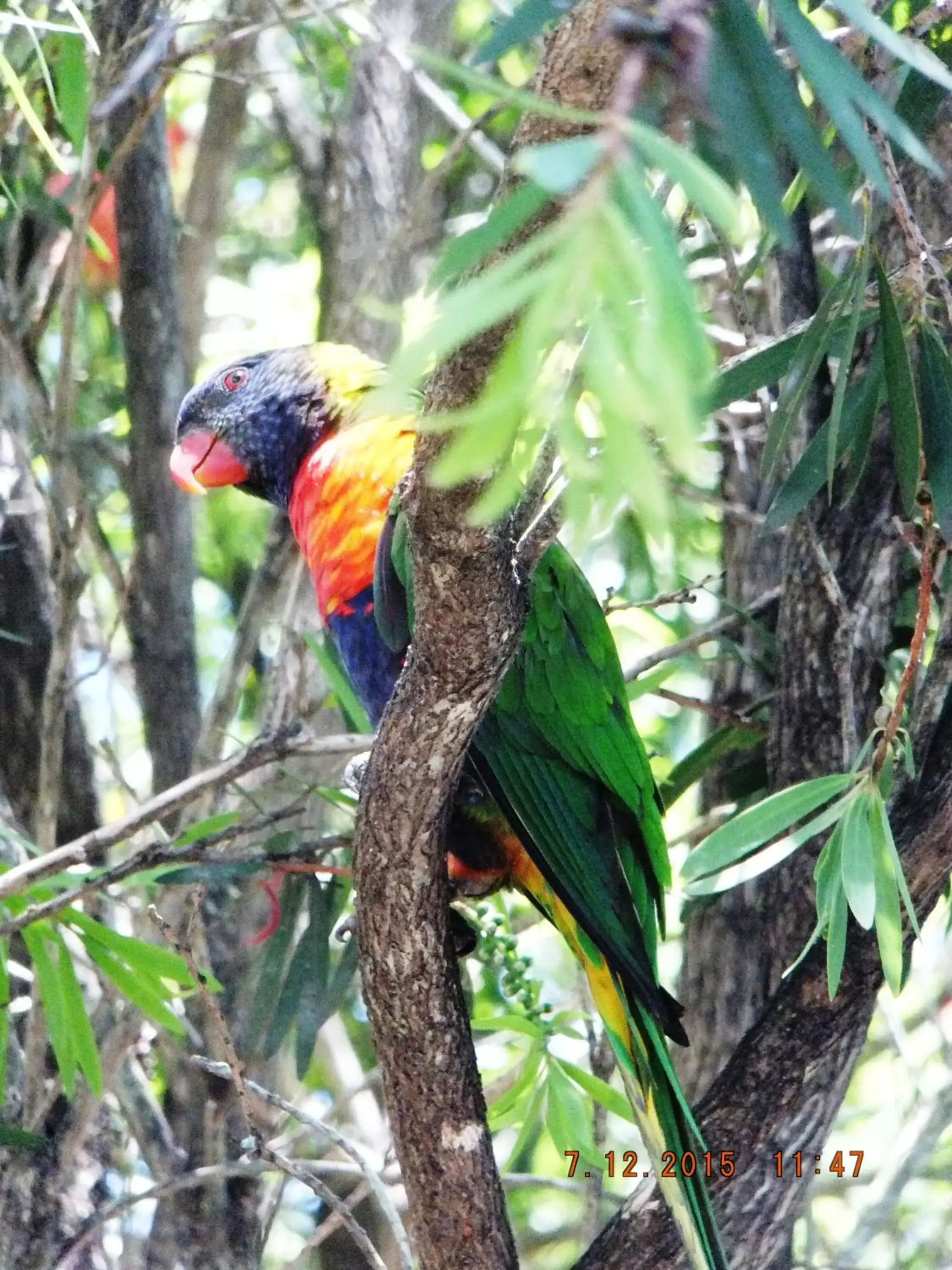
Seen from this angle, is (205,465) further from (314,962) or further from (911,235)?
(911,235)

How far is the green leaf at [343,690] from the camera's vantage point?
2068 millimetres

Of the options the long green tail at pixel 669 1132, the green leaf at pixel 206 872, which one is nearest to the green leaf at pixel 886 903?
the long green tail at pixel 669 1132

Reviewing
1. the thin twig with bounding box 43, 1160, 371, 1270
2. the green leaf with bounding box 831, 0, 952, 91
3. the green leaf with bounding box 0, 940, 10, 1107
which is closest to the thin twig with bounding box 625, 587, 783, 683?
the thin twig with bounding box 43, 1160, 371, 1270

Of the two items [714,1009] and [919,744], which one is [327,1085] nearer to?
[714,1009]

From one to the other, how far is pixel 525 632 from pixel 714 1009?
2.73 feet

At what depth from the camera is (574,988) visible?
3.10m

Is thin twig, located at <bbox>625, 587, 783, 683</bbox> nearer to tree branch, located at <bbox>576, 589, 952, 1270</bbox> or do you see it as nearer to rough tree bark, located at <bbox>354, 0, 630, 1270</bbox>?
tree branch, located at <bbox>576, 589, 952, 1270</bbox>

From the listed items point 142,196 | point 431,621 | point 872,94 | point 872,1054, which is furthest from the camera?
point 872,1054

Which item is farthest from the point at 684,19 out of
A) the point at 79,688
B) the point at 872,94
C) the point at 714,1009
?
the point at 79,688

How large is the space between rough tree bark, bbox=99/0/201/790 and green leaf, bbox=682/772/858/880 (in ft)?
4.04

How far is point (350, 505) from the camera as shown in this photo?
1.88 metres

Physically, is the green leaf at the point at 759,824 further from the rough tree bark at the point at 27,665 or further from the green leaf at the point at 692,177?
the rough tree bark at the point at 27,665

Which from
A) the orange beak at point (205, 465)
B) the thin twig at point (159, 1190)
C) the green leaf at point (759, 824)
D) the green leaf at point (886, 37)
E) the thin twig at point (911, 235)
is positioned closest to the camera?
the green leaf at point (886, 37)

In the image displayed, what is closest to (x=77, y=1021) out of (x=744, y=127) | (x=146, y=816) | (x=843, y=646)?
(x=146, y=816)
